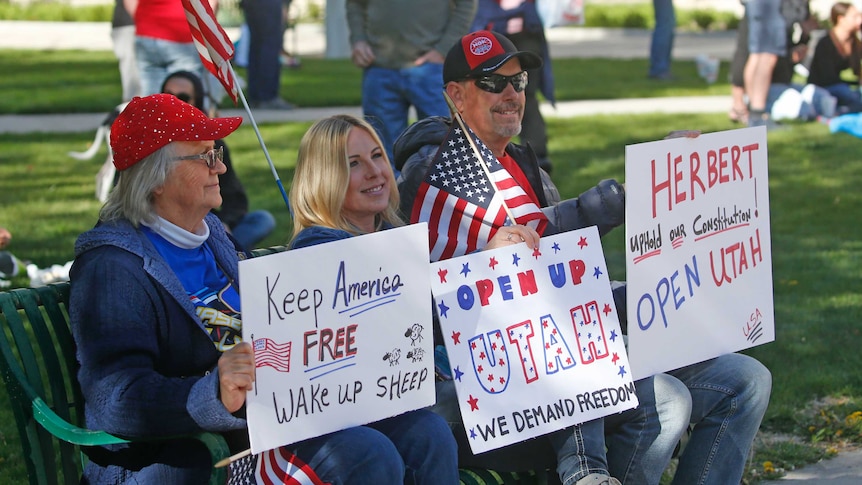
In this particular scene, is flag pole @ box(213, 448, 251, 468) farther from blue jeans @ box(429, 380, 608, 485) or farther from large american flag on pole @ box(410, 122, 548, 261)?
large american flag on pole @ box(410, 122, 548, 261)

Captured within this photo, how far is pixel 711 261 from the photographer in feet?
14.1

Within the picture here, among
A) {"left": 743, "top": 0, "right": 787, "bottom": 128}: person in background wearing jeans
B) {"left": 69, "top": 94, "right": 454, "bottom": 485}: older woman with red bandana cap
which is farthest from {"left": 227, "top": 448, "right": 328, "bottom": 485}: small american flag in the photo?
{"left": 743, "top": 0, "right": 787, "bottom": 128}: person in background wearing jeans

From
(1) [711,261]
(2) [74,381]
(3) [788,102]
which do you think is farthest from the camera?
(3) [788,102]

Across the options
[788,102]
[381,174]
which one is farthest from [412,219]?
[788,102]

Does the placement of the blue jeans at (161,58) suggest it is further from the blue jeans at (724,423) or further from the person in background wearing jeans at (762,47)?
the person in background wearing jeans at (762,47)

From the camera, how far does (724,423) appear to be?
4090 millimetres

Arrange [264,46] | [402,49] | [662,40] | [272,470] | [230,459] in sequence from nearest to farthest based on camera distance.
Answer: [230,459] < [272,470] < [402,49] < [264,46] < [662,40]

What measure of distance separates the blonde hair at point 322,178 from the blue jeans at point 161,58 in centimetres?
454

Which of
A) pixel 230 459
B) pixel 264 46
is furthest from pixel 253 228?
pixel 264 46

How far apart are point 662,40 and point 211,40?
563 inches

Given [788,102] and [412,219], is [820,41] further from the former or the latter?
[412,219]

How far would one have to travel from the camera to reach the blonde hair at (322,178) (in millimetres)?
3928

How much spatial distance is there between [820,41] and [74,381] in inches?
480

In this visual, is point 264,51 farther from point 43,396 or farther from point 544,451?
point 43,396
